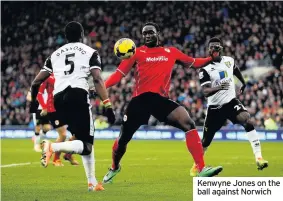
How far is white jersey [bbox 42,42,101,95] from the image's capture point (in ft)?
35.8

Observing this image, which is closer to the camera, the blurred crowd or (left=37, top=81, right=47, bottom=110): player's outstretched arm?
(left=37, top=81, right=47, bottom=110): player's outstretched arm

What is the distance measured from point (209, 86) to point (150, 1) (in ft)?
87.8

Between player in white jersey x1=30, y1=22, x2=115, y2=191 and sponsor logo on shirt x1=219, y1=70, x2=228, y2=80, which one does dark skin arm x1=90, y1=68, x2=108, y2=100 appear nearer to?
player in white jersey x1=30, y1=22, x2=115, y2=191

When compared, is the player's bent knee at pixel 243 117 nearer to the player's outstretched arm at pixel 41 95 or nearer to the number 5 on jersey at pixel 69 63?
the number 5 on jersey at pixel 69 63

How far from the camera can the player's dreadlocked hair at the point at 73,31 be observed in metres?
10.9

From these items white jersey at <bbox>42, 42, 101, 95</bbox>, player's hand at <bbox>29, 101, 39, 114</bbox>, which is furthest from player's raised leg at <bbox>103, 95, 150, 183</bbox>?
player's hand at <bbox>29, 101, 39, 114</bbox>

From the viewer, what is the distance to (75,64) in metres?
10.9

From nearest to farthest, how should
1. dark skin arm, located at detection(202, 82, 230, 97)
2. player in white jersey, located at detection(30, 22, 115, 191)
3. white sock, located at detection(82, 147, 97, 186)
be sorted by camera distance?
player in white jersey, located at detection(30, 22, 115, 191)
white sock, located at detection(82, 147, 97, 186)
dark skin arm, located at detection(202, 82, 230, 97)

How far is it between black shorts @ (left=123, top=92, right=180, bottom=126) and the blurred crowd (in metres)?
18.8

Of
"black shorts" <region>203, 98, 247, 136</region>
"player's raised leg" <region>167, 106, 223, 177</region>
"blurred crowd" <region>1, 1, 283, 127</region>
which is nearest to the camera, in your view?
"player's raised leg" <region>167, 106, 223, 177</region>

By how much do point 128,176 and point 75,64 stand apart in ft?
13.4

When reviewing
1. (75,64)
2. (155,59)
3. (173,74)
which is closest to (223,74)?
(155,59)

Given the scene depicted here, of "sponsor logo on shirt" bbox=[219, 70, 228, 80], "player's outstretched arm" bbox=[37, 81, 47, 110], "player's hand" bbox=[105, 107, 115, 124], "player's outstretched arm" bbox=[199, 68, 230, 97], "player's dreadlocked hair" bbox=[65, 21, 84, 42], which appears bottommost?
"player's outstretched arm" bbox=[37, 81, 47, 110]

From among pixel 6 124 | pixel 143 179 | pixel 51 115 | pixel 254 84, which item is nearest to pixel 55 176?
pixel 143 179
